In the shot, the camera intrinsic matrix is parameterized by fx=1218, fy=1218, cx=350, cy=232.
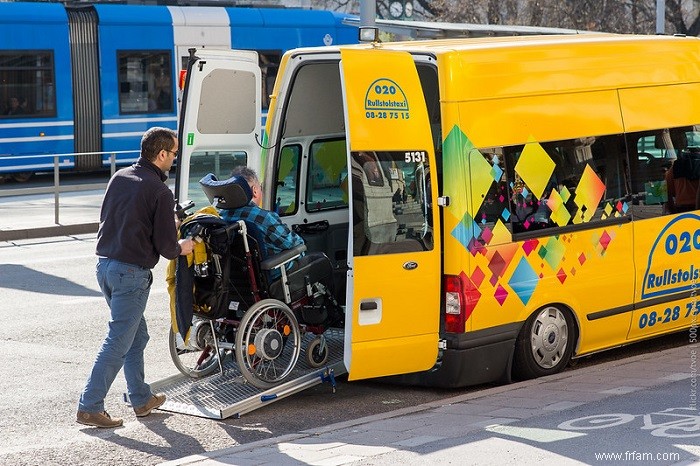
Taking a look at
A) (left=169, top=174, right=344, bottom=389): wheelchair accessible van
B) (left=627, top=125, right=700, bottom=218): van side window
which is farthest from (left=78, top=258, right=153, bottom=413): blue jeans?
(left=627, top=125, right=700, bottom=218): van side window

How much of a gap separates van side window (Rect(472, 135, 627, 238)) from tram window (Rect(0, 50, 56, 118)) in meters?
16.8

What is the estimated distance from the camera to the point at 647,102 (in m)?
9.15

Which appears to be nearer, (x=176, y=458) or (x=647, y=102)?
(x=176, y=458)

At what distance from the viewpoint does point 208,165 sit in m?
9.43

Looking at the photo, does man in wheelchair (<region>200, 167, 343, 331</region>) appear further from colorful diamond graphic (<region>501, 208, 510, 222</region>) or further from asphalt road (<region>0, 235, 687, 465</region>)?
colorful diamond graphic (<region>501, 208, 510, 222</region>)

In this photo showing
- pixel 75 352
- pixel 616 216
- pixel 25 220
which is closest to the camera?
pixel 616 216

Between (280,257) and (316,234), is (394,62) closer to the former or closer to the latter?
(280,257)

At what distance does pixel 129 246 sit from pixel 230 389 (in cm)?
133

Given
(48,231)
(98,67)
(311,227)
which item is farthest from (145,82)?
(311,227)

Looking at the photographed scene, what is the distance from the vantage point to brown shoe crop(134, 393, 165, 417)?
767 centimetres

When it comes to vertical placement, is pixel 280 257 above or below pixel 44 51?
below

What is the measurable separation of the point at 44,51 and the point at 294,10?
608cm

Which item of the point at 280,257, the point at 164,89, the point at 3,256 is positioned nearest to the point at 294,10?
the point at 164,89

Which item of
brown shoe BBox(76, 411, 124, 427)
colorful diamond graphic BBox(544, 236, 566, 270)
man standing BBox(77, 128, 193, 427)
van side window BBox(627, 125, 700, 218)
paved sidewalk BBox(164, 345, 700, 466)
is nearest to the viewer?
paved sidewalk BBox(164, 345, 700, 466)
